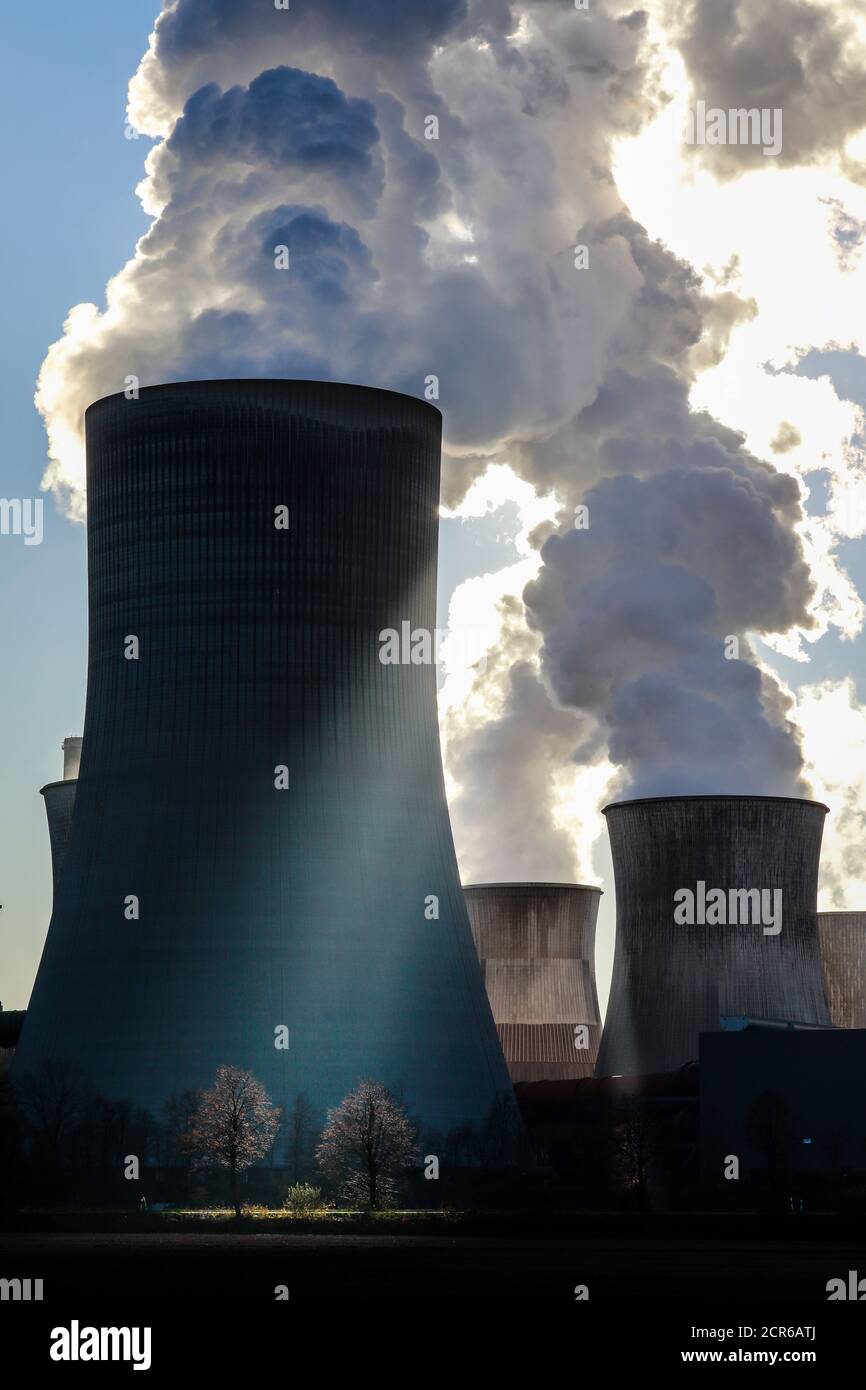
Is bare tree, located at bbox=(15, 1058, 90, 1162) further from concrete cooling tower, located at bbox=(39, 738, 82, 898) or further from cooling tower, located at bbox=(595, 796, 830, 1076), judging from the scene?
concrete cooling tower, located at bbox=(39, 738, 82, 898)

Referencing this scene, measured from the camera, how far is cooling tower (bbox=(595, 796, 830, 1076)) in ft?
151

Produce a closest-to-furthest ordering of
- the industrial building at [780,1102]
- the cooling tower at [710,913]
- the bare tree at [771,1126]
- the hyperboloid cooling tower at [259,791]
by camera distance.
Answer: the hyperboloid cooling tower at [259,791], the bare tree at [771,1126], the industrial building at [780,1102], the cooling tower at [710,913]

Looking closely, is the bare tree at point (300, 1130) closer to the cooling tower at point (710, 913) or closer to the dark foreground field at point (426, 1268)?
the dark foreground field at point (426, 1268)

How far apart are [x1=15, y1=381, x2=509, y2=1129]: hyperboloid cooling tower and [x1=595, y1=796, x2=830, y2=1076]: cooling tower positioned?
801 centimetres

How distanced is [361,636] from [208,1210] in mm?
10447

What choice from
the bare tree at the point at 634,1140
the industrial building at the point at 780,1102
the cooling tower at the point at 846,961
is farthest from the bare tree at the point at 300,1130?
the cooling tower at the point at 846,961

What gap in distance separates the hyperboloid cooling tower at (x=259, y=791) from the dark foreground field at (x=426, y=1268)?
25.6 ft

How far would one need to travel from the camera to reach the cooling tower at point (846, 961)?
61.6 metres

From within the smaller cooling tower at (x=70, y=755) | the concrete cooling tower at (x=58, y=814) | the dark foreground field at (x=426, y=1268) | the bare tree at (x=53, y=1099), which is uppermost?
the smaller cooling tower at (x=70, y=755)

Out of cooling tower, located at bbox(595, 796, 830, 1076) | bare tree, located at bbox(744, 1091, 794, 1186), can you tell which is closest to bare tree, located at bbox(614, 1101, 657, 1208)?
bare tree, located at bbox(744, 1091, 794, 1186)

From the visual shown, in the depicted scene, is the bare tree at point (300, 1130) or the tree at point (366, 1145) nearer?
the tree at point (366, 1145)

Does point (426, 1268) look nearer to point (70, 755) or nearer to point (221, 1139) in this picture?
point (221, 1139)
